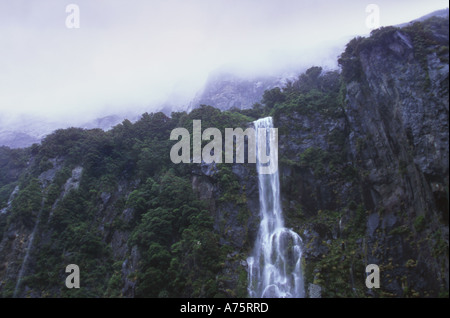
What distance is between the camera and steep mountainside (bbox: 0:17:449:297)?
1528cm

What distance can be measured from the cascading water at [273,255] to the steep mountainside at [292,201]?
623 millimetres

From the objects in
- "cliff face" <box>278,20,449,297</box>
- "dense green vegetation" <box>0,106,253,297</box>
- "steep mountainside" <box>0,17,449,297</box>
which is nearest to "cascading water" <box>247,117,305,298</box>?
"steep mountainside" <box>0,17,449,297</box>

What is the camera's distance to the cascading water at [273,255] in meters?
17.3

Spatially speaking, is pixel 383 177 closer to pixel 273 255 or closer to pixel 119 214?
pixel 273 255

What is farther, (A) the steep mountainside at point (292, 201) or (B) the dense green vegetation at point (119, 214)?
(B) the dense green vegetation at point (119, 214)

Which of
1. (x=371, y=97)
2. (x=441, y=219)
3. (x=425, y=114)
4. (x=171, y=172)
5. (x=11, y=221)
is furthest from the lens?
(x=171, y=172)

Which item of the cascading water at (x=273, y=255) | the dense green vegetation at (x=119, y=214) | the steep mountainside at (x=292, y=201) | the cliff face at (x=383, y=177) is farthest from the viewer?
the dense green vegetation at (x=119, y=214)

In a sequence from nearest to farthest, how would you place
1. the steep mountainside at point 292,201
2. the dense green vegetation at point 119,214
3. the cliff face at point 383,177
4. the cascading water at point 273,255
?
the cliff face at point 383,177, the steep mountainside at point 292,201, the cascading water at point 273,255, the dense green vegetation at point 119,214

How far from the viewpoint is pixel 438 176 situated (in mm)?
13805

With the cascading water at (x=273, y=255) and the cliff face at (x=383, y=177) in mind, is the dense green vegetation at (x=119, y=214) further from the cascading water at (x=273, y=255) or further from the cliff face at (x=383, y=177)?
the cliff face at (x=383, y=177)

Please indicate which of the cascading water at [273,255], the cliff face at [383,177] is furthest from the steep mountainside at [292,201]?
the cascading water at [273,255]
